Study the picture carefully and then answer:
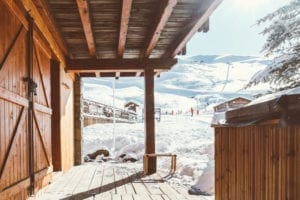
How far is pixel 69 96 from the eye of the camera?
10.5 metres

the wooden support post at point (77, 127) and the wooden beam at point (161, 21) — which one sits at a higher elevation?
the wooden beam at point (161, 21)

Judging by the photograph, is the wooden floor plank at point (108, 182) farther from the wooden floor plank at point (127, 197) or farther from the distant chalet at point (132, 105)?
the distant chalet at point (132, 105)

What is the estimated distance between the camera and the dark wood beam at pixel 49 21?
5.59 m

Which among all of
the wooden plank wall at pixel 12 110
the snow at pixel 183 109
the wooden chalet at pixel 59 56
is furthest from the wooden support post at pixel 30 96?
the snow at pixel 183 109

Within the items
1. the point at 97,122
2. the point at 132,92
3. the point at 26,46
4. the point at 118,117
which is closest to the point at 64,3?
the point at 26,46

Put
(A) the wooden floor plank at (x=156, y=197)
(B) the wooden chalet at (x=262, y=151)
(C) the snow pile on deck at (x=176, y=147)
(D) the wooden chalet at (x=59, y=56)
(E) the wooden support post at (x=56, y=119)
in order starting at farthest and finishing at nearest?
(C) the snow pile on deck at (x=176, y=147) < (E) the wooden support post at (x=56, y=119) < (A) the wooden floor plank at (x=156, y=197) < (D) the wooden chalet at (x=59, y=56) < (B) the wooden chalet at (x=262, y=151)

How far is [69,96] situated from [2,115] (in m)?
6.23

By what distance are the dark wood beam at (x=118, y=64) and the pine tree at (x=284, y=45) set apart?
2557mm

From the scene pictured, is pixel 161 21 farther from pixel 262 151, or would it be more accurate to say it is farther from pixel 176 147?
pixel 176 147

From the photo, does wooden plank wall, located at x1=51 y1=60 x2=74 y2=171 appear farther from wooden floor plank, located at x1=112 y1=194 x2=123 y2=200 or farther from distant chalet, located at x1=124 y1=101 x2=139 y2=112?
distant chalet, located at x1=124 y1=101 x2=139 y2=112

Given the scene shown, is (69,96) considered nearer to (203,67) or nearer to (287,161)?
(287,161)

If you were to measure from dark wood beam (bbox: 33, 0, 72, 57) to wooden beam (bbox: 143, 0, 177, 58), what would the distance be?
1.67 m

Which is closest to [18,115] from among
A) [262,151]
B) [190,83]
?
[262,151]

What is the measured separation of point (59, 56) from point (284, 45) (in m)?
6.27
